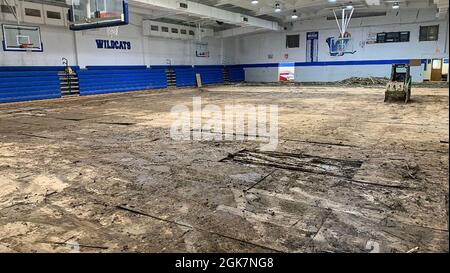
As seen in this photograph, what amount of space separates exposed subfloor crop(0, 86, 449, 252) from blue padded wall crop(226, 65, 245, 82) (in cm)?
1579

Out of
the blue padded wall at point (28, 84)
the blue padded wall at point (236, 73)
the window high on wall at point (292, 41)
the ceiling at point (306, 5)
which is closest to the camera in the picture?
the blue padded wall at point (28, 84)

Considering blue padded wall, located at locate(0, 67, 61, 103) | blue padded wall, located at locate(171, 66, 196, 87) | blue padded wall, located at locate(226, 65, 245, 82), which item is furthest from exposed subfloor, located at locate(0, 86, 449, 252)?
blue padded wall, located at locate(226, 65, 245, 82)

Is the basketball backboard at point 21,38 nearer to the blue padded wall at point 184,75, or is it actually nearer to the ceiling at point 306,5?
the ceiling at point 306,5

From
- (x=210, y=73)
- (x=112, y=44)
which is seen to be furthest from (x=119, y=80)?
(x=210, y=73)

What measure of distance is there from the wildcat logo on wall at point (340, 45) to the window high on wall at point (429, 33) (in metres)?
3.06

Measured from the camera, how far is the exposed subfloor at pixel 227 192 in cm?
203

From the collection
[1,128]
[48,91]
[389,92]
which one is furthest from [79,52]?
[389,92]

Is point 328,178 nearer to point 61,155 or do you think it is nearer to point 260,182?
point 260,182

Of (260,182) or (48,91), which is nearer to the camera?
(260,182)

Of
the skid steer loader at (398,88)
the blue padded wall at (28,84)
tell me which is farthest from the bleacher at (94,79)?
the skid steer loader at (398,88)

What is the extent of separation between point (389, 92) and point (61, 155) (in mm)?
7806

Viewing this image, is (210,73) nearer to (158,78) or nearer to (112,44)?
(158,78)

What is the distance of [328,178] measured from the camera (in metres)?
3.11

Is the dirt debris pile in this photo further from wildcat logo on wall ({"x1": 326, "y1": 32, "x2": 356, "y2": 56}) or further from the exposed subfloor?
the exposed subfloor
